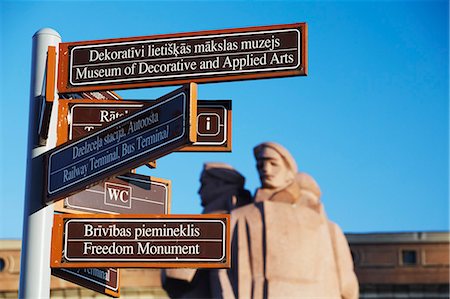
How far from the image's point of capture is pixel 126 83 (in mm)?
6055

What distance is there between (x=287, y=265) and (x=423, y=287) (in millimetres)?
18542

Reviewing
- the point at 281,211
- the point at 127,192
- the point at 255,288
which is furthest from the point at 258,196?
the point at 127,192

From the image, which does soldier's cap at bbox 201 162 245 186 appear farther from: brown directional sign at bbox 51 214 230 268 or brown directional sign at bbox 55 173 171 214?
brown directional sign at bbox 51 214 230 268

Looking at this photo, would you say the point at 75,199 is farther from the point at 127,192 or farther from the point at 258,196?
the point at 258,196

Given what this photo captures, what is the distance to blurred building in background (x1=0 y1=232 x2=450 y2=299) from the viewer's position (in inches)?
1563

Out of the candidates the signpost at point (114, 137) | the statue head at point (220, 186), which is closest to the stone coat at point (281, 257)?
the statue head at point (220, 186)

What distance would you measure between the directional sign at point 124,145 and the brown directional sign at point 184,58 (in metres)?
0.38

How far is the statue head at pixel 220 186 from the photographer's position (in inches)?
989

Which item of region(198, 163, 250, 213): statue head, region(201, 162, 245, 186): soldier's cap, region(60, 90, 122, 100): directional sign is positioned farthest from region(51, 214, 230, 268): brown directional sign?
region(201, 162, 245, 186): soldier's cap

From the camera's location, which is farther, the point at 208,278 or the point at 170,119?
the point at 208,278

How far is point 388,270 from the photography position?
40.0 m

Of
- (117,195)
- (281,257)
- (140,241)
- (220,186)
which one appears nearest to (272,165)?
(220,186)

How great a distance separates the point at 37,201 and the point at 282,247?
16.7 m

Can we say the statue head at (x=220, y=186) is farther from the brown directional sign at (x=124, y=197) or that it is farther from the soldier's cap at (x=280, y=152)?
the brown directional sign at (x=124, y=197)
